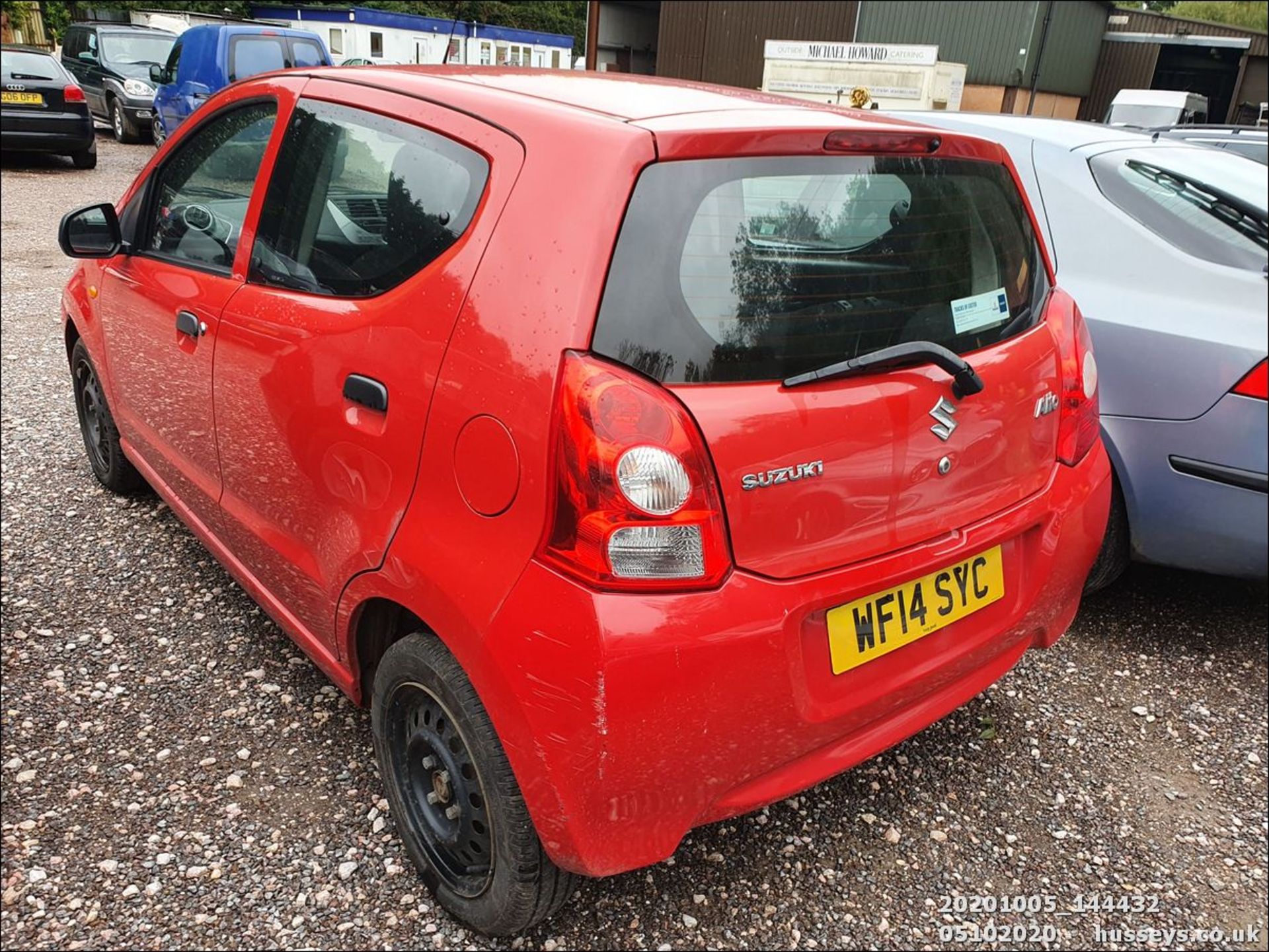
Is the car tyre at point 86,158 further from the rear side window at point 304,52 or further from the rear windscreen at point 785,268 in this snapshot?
the rear windscreen at point 785,268

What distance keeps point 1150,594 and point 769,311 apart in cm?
272

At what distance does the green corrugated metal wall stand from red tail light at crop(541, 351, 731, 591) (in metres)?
32.8

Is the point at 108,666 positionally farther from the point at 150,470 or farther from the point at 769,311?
the point at 769,311

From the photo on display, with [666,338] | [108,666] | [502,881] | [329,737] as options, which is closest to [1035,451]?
[666,338]

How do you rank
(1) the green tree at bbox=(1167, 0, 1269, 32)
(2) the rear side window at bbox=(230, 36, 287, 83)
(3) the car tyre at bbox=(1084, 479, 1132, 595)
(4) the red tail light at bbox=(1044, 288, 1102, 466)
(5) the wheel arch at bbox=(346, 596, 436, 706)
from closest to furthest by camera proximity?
(5) the wheel arch at bbox=(346, 596, 436, 706), (4) the red tail light at bbox=(1044, 288, 1102, 466), (3) the car tyre at bbox=(1084, 479, 1132, 595), (2) the rear side window at bbox=(230, 36, 287, 83), (1) the green tree at bbox=(1167, 0, 1269, 32)

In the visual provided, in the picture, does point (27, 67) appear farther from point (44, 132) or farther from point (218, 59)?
point (218, 59)

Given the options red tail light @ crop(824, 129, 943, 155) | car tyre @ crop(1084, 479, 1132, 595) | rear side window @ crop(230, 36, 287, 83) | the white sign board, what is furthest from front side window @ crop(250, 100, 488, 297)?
the white sign board

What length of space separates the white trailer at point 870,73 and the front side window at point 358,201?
2152 centimetres

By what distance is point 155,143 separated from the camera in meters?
15.5

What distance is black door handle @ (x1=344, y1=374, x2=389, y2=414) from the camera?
A: 1.83 metres

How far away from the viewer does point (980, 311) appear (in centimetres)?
193

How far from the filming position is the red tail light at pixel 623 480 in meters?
1.48

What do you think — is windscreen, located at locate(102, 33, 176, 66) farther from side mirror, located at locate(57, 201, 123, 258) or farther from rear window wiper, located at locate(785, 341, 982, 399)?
rear window wiper, located at locate(785, 341, 982, 399)

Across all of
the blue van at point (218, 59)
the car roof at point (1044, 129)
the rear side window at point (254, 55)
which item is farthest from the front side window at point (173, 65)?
the car roof at point (1044, 129)
